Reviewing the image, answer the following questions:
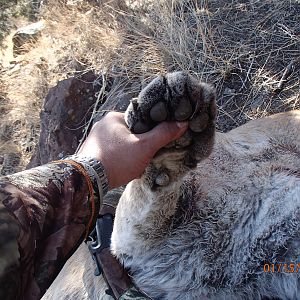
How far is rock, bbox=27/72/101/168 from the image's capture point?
459 cm

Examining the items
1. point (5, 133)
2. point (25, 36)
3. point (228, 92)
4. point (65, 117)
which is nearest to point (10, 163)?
point (5, 133)

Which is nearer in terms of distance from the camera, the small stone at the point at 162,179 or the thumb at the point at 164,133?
the thumb at the point at 164,133

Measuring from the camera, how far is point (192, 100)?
2094mm

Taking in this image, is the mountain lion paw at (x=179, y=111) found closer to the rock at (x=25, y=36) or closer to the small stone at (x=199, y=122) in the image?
the small stone at (x=199, y=122)

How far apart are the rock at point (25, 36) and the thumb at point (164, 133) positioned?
193 inches

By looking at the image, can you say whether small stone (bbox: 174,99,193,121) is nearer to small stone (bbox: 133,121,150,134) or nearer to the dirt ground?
small stone (bbox: 133,121,150,134)

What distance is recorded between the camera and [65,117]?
4.62m

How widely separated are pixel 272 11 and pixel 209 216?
7.71 feet

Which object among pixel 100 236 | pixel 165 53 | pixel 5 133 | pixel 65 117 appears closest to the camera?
pixel 100 236

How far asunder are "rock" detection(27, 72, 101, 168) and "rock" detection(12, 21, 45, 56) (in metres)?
2.21
